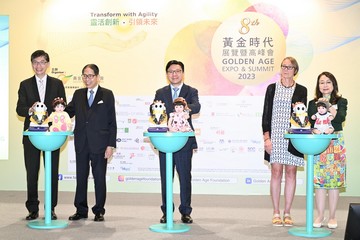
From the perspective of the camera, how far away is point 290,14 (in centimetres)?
677

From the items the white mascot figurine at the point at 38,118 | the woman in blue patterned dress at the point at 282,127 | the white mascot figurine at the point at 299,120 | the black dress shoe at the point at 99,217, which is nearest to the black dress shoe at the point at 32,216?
the black dress shoe at the point at 99,217

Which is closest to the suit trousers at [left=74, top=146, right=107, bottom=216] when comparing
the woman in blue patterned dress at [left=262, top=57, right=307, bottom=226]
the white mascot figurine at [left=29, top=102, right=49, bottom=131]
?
the white mascot figurine at [left=29, top=102, right=49, bottom=131]

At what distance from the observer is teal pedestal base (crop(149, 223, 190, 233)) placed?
444 cm

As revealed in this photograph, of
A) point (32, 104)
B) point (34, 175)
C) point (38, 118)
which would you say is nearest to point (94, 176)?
point (34, 175)

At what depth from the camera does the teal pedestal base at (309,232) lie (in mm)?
4297

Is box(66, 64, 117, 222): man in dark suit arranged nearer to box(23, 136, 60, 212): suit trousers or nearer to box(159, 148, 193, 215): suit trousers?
box(23, 136, 60, 212): suit trousers

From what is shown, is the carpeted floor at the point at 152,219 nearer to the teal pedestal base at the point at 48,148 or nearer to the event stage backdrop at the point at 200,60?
the teal pedestal base at the point at 48,148

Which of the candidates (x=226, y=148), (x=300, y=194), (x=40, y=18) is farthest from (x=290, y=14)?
(x=40, y=18)

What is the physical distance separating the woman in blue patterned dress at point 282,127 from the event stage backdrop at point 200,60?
1.96m

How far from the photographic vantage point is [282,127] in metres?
4.75

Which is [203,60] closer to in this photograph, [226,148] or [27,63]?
[226,148]

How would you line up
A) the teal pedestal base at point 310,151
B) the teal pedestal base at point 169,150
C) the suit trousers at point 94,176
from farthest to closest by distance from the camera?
1. the suit trousers at point 94,176
2. the teal pedestal base at point 169,150
3. the teal pedestal base at point 310,151

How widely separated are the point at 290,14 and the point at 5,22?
4.08 m

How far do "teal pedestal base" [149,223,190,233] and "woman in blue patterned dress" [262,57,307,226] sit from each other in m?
0.91
